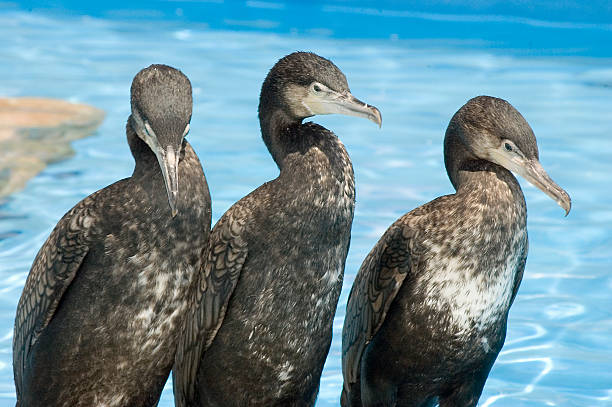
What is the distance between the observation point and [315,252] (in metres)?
3.80

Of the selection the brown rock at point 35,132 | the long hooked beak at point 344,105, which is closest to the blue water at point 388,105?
the brown rock at point 35,132

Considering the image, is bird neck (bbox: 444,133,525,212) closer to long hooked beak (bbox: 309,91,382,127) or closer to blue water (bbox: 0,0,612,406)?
long hooked beak (bbox: 309,91,382,127)

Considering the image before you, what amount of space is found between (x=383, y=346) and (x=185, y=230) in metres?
0.90

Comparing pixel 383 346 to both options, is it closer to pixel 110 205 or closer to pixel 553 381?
pixel 110 205

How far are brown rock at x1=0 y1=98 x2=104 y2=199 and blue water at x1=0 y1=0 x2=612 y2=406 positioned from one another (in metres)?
0.12

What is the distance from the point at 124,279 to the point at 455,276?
115 cm

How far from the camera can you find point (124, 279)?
3.71 meters

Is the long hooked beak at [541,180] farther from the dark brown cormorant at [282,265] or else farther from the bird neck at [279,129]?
the bird neck at [279,129]

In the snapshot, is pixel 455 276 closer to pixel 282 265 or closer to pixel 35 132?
pixel 282 265

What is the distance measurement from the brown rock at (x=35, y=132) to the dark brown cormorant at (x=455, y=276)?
4.44 m

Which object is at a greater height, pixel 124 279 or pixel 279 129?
pixel 279 129

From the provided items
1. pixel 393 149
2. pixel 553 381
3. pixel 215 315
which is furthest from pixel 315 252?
pixel 393 149

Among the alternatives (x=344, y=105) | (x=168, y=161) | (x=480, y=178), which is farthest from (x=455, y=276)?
(x=168, y=161)

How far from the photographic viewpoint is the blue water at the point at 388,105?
20.5 feet
